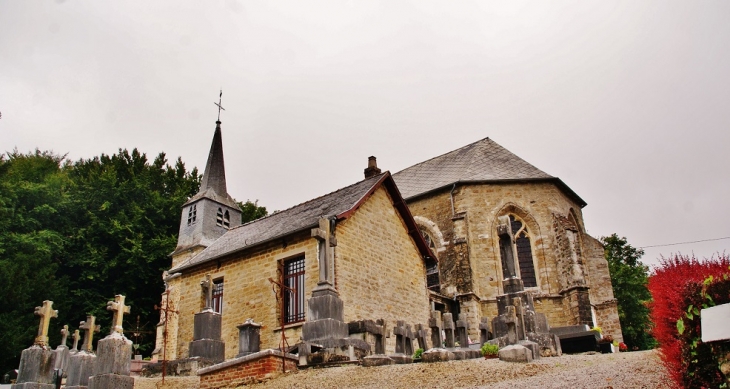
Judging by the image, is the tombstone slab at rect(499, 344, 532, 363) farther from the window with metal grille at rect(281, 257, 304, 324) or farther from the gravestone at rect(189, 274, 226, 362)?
the gravestone at rect(189, 274, 226, 362)

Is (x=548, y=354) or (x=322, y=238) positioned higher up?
(x=322, y=238)

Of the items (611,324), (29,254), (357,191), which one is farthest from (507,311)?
(29,254)

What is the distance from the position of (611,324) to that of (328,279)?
45.2ft

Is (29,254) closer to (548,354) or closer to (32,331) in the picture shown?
(32,331)

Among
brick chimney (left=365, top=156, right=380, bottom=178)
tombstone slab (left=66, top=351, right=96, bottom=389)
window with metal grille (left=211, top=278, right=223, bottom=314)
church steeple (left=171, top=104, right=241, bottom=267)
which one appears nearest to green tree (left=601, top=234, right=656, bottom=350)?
brick chimney (left=365, top=156, right=380, bottom=178)

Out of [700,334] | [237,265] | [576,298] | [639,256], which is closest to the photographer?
[700,334]

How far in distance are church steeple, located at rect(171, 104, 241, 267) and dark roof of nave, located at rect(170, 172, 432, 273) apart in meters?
7.58

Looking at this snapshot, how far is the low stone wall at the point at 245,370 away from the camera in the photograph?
32.8ft

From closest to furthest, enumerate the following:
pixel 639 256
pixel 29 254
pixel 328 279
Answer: pixel 328 279 < pixel 29 254 < pixel 639 256

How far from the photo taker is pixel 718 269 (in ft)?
16.7

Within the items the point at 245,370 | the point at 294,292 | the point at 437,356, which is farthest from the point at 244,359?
the point at 294,292

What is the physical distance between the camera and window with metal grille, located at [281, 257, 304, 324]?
15.2 meters

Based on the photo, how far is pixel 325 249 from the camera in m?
13.0

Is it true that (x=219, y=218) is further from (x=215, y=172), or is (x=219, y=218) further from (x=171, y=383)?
(x=171, y=383)
